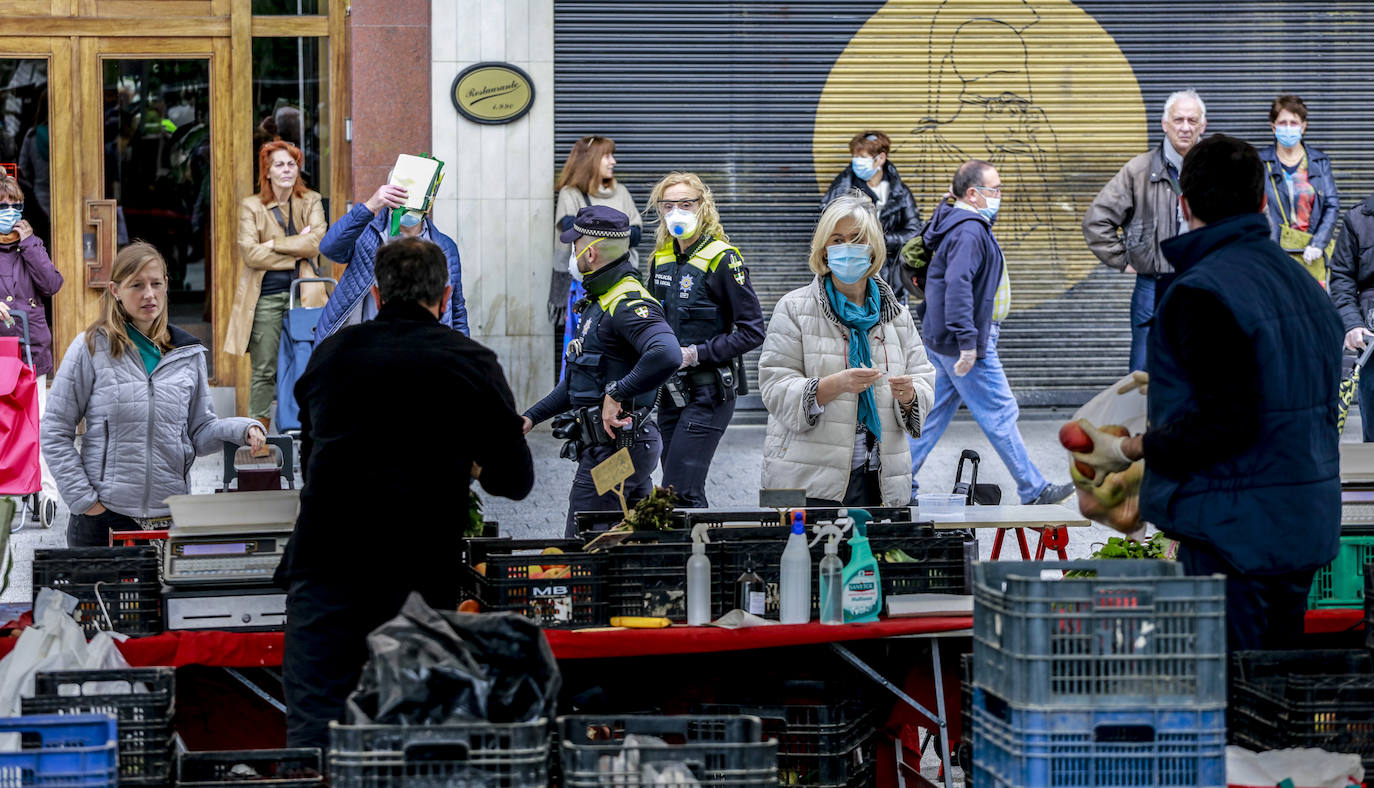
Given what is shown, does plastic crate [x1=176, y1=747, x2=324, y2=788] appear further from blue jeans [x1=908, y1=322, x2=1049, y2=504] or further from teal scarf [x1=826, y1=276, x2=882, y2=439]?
blue jeans [x1=908, y1=322, x2=1049, y2=504]

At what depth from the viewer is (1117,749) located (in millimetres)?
3990

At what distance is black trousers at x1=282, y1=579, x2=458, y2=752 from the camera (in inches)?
190

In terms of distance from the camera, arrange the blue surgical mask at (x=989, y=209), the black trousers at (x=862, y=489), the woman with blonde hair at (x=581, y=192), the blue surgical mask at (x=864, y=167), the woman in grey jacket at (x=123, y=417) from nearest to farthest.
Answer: the woman in grey jacket at (x=123, y=417)
the black trousers at (x=862, y=489)
the blue surgical mask at (x=989, y=209)
the woman with blonde hair at (x=581, y=192)
the blue surgical mask at (x=864, y=167)

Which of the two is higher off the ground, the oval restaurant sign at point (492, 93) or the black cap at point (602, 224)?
the oval restaurant sign at point (492, 93)

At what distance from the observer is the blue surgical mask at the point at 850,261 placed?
701cm

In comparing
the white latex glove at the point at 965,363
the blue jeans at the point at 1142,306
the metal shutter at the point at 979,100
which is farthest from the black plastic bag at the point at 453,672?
the metal shutter at the point at 979,100

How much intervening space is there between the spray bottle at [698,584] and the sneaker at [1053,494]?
4.91m

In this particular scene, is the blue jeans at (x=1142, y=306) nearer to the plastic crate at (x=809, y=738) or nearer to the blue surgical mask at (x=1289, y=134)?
the blue surgical mask at (x=1289, y=134)

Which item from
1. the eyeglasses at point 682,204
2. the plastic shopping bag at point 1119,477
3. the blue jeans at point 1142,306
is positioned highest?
the eyeglasses at point 682,204

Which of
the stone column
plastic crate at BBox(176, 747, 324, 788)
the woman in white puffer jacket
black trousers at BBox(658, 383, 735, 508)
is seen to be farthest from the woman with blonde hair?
plastic crate at BBox(176, 747, 324, 788)

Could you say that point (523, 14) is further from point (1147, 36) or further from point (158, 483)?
point (158, 483)

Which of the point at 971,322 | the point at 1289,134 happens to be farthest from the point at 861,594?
the point at 1289,134

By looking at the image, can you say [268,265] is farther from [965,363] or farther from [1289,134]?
[1289,134]

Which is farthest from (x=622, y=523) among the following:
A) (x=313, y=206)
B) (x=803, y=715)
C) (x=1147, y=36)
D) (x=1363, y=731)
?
(x=1147, y=36)
